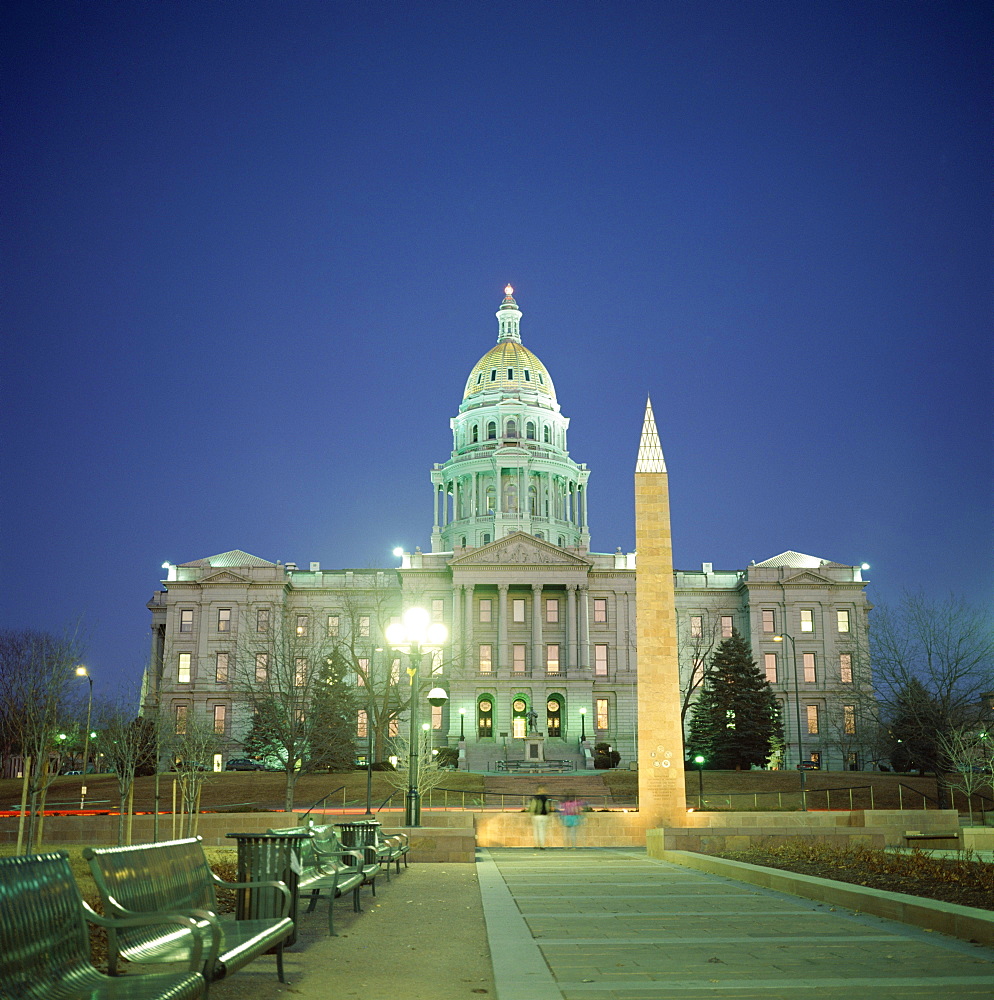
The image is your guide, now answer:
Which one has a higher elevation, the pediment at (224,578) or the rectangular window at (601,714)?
the pediment at (224,578)

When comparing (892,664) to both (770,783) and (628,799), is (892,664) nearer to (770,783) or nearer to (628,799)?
(770,783)

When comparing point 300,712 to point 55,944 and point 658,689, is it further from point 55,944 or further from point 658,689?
point 55,944

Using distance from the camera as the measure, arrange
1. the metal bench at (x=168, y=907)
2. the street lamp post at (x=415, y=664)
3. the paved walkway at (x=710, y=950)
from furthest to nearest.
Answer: the street lamp post at (x=415, y=664), the paved walkway at (x=710, y=950), the metal bench at (x=168, y=907)

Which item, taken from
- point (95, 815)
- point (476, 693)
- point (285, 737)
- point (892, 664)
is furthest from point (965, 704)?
point (476, 693)

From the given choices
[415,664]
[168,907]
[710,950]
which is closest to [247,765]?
[415,664]

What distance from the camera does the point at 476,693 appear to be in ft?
278

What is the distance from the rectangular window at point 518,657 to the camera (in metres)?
86.3

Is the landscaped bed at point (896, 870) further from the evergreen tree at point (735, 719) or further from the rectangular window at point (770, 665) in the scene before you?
the rectangular window at point (770, 665)

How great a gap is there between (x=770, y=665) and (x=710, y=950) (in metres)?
81.7

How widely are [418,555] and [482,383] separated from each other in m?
30.2

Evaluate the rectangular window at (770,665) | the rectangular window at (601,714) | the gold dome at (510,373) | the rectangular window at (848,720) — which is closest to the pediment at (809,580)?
the rectangular window at (770,665)

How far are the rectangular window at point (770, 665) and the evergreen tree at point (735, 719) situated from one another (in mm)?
16295

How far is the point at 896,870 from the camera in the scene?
14359 millimetres

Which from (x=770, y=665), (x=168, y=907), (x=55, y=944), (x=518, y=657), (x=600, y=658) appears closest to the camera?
(x=55, y=944)
